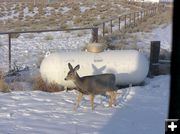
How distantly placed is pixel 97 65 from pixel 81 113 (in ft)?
8.70

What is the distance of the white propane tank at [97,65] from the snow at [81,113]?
0.46 metres

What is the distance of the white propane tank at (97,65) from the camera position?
10742 mm

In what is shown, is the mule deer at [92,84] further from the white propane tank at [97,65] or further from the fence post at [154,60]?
the fence post at [154,60]

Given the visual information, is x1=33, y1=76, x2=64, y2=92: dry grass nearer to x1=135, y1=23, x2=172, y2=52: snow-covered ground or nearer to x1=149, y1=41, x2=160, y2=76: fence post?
x1=149, y1=41, x2=160, y2=76: fence post

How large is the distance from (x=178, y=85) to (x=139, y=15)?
4057cm

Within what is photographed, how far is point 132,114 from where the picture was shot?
325 inches

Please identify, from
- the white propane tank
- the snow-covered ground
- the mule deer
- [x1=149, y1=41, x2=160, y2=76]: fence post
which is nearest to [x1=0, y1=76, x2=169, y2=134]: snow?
the mule deer

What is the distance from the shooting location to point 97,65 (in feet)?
35.4

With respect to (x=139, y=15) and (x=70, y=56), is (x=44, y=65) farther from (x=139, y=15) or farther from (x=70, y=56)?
(x=139, y=15)

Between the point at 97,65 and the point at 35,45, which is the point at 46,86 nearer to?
the point at 97,65

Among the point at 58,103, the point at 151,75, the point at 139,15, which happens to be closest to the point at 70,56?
the point at 58,103

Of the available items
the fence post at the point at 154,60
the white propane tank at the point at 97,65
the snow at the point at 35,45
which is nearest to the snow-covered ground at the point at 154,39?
the snow at the point at 35,45

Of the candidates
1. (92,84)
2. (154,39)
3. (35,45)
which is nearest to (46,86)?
(92,84)

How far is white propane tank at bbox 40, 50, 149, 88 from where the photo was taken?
10.7 metres
